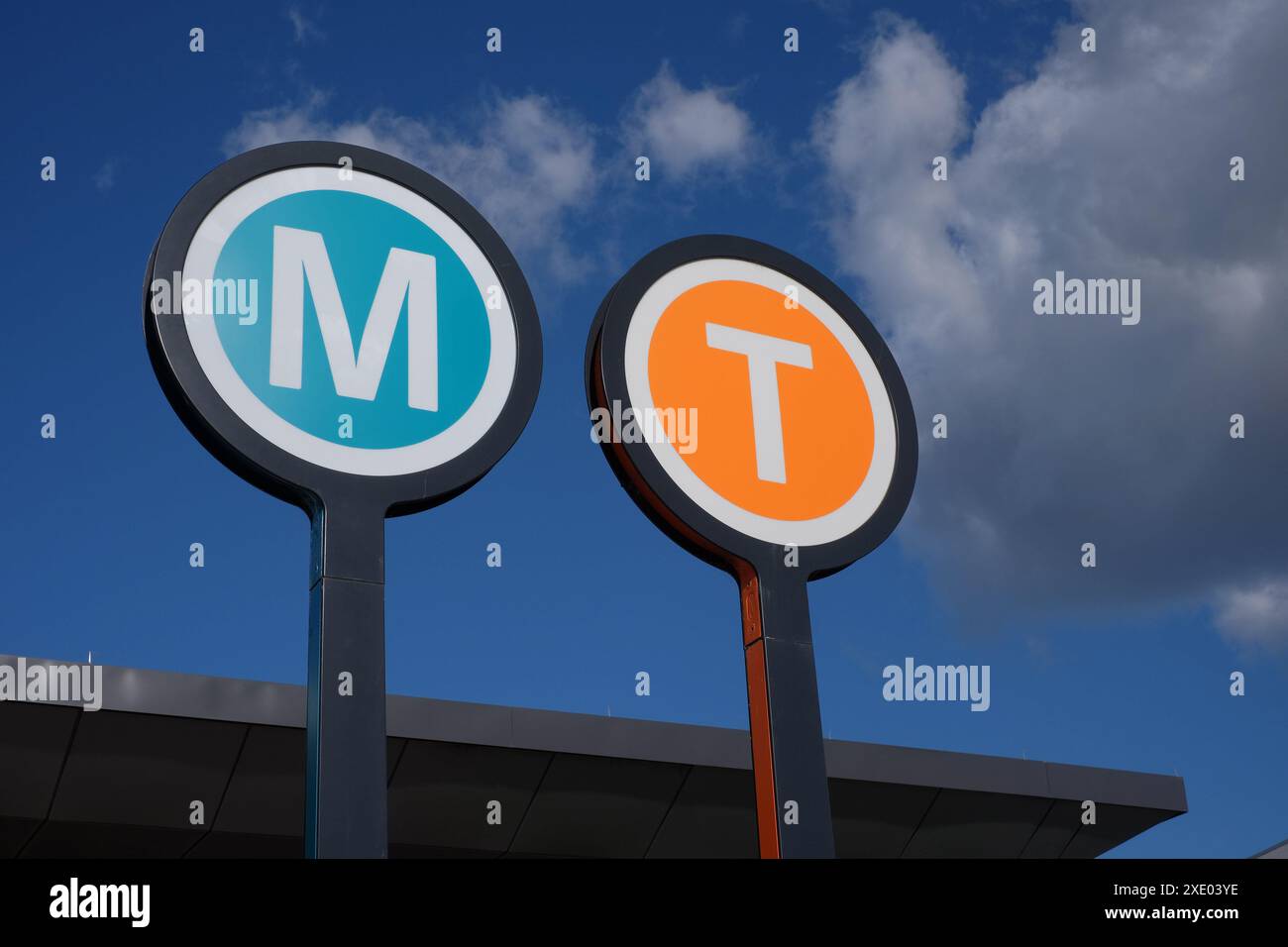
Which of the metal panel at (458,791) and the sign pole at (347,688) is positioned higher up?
the metal panel at (458,791)

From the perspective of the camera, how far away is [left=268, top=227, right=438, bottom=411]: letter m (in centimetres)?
572

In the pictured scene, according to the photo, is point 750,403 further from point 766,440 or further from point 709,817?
point 709,817

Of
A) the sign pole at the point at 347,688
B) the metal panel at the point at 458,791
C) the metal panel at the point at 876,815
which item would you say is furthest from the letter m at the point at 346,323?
the metal panel at the point at 876,815

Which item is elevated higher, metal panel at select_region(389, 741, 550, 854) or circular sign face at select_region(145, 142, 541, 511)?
circular sign face at select_region(145, 142, 541, 511)

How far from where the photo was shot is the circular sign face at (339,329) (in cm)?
552

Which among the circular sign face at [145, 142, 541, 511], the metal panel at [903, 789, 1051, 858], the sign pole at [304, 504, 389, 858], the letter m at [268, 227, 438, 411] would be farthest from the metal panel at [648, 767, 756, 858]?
the sign pole at [304, 504, 389, 858]

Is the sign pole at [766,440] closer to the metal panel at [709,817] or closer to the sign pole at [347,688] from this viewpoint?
the sign pole at [347,688]

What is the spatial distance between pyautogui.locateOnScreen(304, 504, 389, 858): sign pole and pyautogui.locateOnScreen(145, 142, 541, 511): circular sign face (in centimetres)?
22

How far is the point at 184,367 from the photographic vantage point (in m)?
5.45

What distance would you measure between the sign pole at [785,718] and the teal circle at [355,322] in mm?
1655

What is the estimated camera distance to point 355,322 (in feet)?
19.3

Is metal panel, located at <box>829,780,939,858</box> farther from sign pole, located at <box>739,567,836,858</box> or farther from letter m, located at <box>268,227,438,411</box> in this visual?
letter m, located at <box>268,227,438,411</box>
